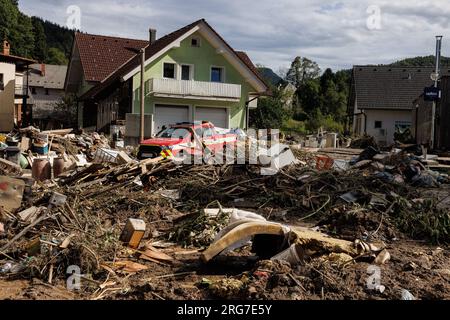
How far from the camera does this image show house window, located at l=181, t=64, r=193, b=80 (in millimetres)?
33906

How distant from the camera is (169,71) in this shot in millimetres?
33594

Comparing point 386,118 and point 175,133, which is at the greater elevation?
point 386,118

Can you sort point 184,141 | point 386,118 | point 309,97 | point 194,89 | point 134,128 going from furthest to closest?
point 309,97 → point 386,118 → point 194,89 → point 134,128 → point 184,141

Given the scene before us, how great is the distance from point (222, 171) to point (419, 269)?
6.71 meters

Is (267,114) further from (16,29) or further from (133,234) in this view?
(16,29)

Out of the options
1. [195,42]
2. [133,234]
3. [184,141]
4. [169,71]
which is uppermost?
[195,42]

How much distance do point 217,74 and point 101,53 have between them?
1006cm

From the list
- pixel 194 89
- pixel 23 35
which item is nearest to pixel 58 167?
pixel 194 89

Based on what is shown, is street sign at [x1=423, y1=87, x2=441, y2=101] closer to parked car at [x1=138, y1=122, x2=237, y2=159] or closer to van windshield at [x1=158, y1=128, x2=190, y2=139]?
parked car at [x1=138, y1=122, x2=237, y2=159]

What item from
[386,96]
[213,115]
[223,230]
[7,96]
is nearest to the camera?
[223,230]

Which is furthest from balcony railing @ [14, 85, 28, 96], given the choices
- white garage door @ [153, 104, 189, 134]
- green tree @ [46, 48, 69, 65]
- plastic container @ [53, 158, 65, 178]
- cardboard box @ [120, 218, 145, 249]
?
green tree @ [46, 48, 69, 65]

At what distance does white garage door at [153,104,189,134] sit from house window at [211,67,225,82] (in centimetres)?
308

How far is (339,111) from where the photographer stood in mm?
69375

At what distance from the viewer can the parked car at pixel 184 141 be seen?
17047 millimetres
